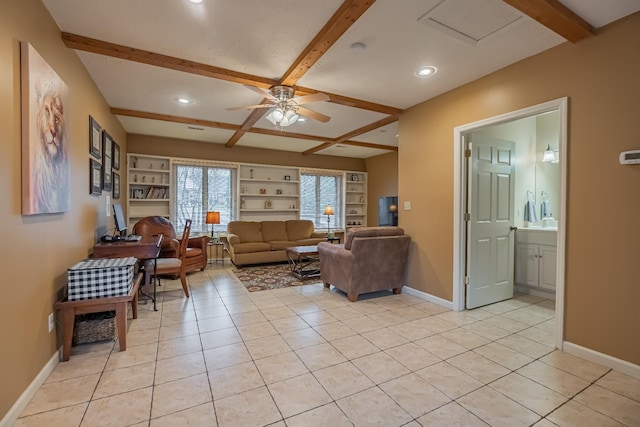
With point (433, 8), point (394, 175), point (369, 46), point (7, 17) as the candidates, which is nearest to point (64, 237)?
point (7, 17)

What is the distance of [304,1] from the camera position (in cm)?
191

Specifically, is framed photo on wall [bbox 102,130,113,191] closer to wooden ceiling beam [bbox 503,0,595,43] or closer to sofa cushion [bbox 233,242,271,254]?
sofa cushion [bbox 233,242,271,254]

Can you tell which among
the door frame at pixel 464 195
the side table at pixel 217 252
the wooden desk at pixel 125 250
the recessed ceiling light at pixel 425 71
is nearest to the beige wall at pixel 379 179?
the door frame at pixel 464 195

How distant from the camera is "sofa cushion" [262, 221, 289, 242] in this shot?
643 cm

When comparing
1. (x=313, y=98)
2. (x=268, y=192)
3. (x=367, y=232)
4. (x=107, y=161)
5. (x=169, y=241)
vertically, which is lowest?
(x=169, y=241)

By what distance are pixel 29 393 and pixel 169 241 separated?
119 inches

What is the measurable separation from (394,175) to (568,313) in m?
5.16

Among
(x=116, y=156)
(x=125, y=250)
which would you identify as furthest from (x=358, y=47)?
(x=116, y=156)

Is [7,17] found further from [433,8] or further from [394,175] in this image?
[394,175]

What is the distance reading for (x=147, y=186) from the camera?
5789 millimetres

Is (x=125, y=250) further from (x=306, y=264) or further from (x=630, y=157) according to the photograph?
(x=630, y=157)

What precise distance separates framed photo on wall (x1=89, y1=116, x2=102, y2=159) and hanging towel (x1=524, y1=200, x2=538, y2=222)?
5.42 metres

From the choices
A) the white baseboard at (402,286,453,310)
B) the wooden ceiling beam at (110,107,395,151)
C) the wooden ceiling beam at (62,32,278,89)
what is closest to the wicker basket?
the wooden ceiling beam at (62,32,278,89)

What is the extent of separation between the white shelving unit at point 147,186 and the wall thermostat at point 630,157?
653 cm
